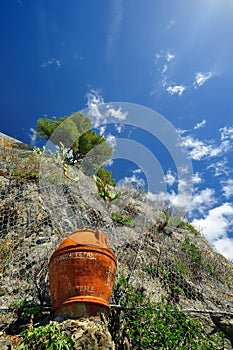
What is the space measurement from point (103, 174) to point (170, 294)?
6.74 metres

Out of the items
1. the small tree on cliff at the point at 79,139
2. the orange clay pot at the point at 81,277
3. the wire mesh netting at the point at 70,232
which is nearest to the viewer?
the orange clay pot at the point at 81,277

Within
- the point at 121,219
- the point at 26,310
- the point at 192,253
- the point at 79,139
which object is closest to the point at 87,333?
the point at 26,310

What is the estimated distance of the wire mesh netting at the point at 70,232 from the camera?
423 centimetres

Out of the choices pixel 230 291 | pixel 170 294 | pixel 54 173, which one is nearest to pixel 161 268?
pixel 170 294

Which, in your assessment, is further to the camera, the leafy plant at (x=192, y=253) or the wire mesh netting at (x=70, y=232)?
the leafy plant at (x=192, y=253)

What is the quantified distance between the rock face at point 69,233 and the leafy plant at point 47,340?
0.09m

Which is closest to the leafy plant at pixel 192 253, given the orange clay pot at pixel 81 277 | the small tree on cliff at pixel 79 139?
the orange clay pot at pixel 81 277

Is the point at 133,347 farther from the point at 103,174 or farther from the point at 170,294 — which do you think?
the point at 103,174

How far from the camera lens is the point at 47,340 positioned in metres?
2.47

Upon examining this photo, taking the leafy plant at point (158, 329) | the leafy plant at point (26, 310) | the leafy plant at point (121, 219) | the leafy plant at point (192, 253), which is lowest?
the leafy plant at point (158, 329)

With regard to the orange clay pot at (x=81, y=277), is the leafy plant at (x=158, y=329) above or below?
below

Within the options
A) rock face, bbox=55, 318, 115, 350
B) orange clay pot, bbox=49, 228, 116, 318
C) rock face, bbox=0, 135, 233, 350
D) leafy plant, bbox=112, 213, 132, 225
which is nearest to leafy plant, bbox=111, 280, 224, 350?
rock face, bbox=0, 135, 233, 350

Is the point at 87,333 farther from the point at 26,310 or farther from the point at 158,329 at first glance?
the point at 158,329

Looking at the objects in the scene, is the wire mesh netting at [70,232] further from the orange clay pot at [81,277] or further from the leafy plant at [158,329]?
the orange clay pot at [81,277]
